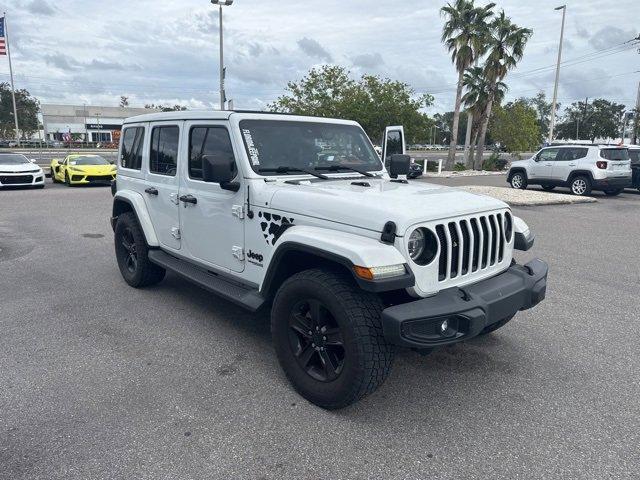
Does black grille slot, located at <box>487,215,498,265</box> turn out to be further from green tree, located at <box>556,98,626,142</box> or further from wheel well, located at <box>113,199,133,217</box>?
green tree, located at <box>556,98,626,142</box>

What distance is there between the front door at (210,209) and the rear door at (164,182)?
164mm

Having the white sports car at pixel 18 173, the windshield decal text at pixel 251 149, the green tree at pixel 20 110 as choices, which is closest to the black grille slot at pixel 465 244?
the windshield decal text at pixel 251 149

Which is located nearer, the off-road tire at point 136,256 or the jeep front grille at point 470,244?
the jeep front grille at point 470,244

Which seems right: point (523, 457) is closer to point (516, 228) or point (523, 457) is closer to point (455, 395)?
point (455, 395)

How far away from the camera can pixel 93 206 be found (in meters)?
12.4

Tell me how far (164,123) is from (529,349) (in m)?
3.98

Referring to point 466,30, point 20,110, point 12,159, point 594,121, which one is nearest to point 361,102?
point 466,30

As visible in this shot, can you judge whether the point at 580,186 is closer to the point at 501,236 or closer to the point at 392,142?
the point at 392,142

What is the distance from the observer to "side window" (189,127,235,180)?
3.91 m

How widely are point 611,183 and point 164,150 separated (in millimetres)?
14956

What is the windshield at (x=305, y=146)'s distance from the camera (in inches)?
151

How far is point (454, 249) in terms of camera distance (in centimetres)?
313

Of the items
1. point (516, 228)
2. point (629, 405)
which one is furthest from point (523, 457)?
point (516, 228)

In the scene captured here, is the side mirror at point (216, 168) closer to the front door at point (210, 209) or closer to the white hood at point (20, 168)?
the front door at point (210, 209)
